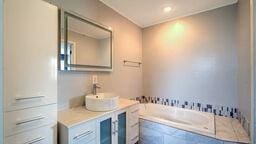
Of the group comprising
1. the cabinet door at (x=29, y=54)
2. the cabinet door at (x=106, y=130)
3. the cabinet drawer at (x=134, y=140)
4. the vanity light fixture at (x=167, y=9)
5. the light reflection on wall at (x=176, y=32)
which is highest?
the vanity light fixture at (x=167, y=9)

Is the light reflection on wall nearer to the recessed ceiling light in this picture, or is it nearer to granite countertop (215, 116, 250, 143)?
the recessed ceiling light

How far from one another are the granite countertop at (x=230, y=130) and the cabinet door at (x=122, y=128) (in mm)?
1131

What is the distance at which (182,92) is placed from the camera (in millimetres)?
2781

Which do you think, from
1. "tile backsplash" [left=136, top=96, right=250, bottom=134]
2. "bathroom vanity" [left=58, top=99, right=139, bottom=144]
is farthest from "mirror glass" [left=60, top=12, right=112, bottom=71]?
"tile backsplash" [left=136, top=96, right=250, bottom=134]

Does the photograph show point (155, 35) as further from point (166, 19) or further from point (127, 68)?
point (127, 68)

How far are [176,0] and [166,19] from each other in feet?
2.26

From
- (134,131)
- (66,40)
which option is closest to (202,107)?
(134,131)

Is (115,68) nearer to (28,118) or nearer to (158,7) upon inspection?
(158,7)

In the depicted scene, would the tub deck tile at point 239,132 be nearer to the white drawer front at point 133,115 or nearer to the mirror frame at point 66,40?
the white drawer front at point 133,115

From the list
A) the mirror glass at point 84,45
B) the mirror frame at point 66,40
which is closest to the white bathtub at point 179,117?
the mirror frame at point 66,40

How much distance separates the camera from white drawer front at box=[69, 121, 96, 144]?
4.10ft

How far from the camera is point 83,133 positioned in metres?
1.34

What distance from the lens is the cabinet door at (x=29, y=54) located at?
95cm

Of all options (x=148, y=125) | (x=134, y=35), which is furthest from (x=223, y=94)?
(x=134, y=35)
